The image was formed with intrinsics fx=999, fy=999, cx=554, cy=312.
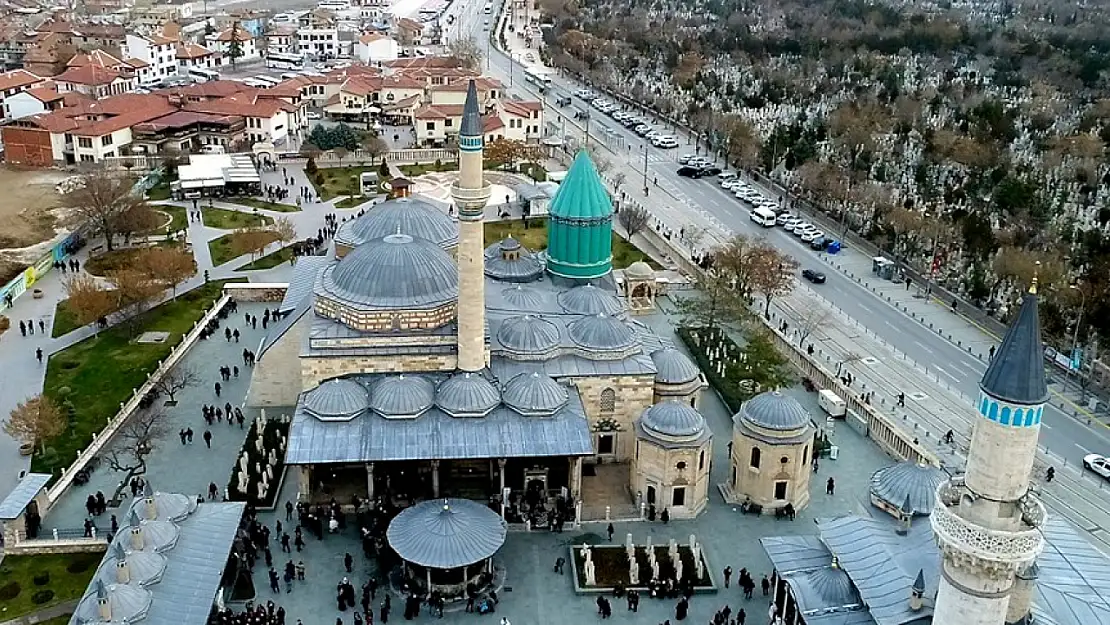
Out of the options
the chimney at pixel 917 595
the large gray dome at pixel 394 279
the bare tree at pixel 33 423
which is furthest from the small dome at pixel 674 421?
the bare tree at pixel 33 423

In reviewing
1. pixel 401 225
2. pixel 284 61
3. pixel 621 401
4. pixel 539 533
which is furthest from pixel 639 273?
pixel 284 61

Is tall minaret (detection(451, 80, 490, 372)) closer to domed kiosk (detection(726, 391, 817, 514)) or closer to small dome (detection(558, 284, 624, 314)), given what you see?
small dome (detection(558, 284, 624, 314))

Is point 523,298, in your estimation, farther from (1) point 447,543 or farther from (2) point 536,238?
(2) point 536,238

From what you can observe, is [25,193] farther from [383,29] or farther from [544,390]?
[383,29]

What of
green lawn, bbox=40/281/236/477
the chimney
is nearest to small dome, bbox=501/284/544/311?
green lawn, bbox=40/281/236/477

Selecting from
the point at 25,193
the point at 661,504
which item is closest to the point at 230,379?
the point at 661,504

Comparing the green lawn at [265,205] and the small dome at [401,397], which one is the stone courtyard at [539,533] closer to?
the small dome at [401,397]
